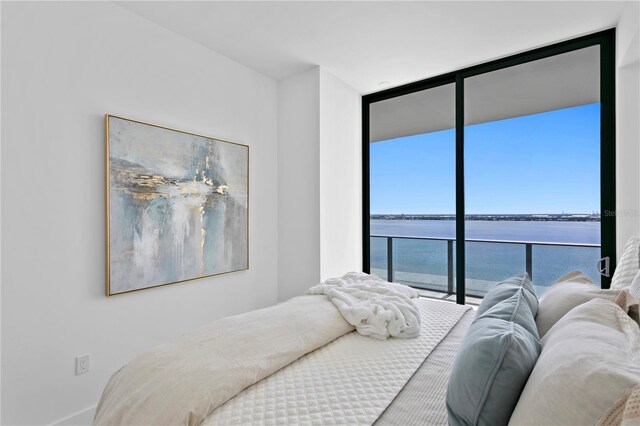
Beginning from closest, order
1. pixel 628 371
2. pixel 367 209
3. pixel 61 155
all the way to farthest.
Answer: pixel 628 371 → pixel 61 155 → pixel 367 209

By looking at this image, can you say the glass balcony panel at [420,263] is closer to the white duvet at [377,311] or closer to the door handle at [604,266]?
the door handle at [604,266]

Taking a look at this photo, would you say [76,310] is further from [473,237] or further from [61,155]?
[473,237]

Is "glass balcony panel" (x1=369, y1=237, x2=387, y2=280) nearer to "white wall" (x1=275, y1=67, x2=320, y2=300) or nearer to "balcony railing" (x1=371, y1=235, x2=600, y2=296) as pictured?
"balcony railing" (x1=371, y1=235, x2=600, y2=296)

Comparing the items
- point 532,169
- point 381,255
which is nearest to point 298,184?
point 381,255

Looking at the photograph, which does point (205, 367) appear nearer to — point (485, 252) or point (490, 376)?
point (490, 376)

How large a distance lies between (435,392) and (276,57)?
2802 mm

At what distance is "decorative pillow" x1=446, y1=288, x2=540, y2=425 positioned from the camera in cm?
75

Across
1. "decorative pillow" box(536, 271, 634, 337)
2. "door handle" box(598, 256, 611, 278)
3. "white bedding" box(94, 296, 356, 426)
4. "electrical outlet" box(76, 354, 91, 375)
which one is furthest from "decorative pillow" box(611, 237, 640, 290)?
"electrical outlet" box(76, 354, 91, 375)

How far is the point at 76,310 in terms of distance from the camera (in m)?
1.97

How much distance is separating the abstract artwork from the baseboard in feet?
2.33

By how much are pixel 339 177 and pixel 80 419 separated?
107 inches

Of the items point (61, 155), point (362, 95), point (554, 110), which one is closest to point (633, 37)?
point (554, 110)

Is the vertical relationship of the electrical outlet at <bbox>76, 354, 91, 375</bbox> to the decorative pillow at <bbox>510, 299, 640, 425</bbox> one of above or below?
below

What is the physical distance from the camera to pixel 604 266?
251 centimetres
